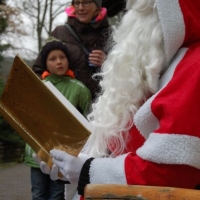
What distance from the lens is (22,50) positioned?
20.5 m

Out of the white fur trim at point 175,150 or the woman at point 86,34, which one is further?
the woman at point 86,34

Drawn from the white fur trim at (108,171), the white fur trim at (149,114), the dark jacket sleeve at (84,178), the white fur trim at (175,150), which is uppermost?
the white fur trim at (149,114)

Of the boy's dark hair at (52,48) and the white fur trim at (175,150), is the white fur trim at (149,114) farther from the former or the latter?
the boy's dark hair at (52,48)

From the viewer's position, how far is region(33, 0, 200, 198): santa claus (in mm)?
1516

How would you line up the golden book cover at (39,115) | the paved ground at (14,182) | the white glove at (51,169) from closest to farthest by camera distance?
1. the golden book cover at (39,115)
2. the white glove at (51,169)
3. the paved ground at (14,182)

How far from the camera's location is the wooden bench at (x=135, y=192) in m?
1.32

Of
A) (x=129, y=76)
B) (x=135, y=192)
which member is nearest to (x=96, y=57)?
(x=129, y=76)

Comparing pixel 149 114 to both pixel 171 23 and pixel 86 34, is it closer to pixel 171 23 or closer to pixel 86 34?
pixel 171 23

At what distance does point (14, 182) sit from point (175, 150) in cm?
656

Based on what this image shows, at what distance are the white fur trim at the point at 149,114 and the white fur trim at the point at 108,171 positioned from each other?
12cm

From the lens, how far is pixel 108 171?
1.63 m

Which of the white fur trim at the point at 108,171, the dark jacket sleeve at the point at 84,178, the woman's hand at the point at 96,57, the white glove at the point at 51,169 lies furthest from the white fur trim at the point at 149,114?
the woman's hand at the point at 96,57

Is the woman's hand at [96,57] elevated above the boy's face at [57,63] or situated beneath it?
elevated above

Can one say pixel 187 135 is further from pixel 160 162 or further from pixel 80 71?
pixel 80 71
